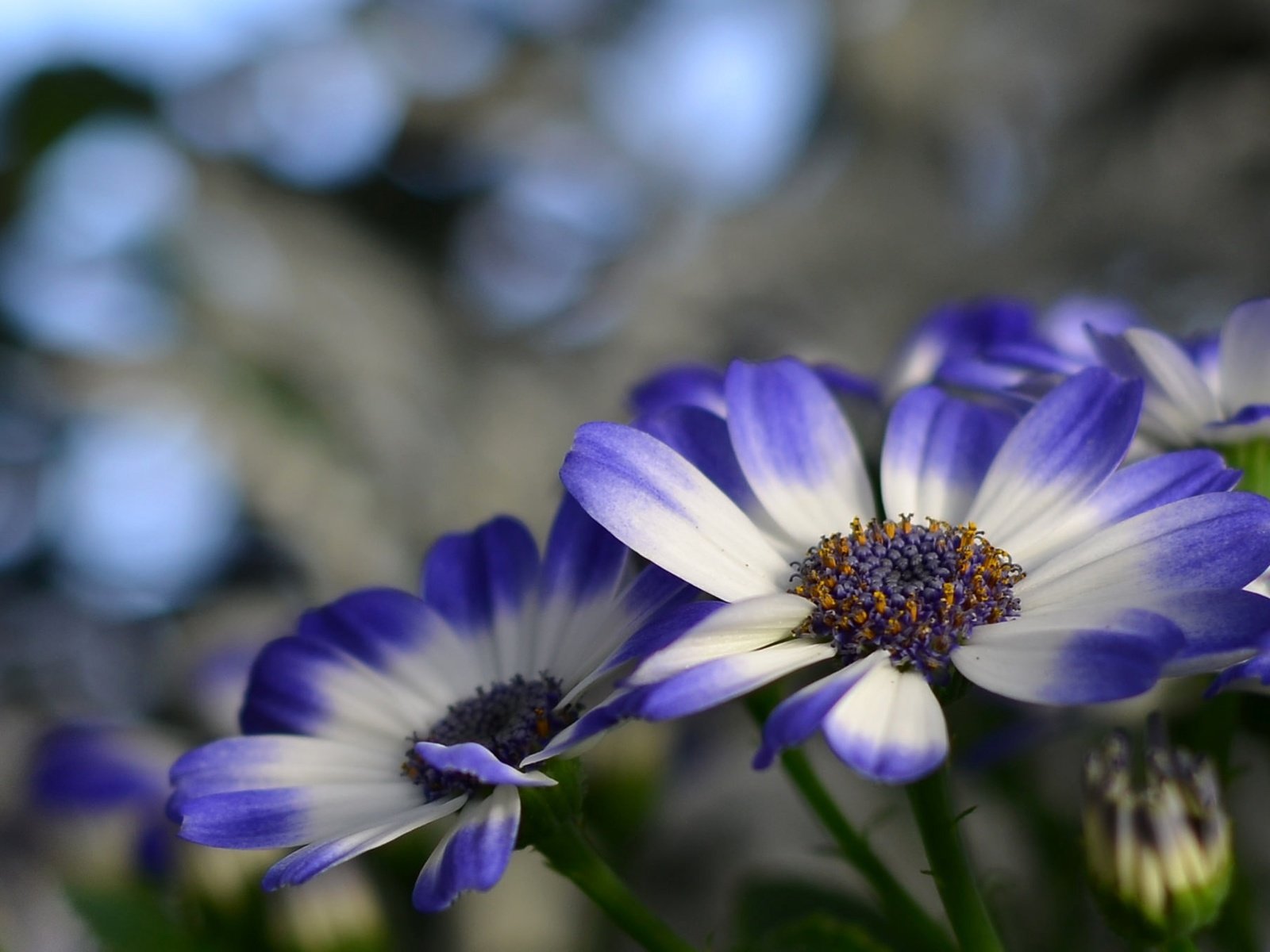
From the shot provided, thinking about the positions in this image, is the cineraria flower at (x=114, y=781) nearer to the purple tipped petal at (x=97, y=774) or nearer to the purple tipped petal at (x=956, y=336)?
the purple tipped petal at (x=97, y=774)

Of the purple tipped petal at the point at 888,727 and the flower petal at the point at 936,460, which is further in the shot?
the flower petal at the point at 936,460

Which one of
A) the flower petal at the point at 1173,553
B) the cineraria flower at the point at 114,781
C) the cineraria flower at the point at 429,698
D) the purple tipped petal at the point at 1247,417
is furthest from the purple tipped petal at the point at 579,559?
the cineraria flower at the point at 114,781

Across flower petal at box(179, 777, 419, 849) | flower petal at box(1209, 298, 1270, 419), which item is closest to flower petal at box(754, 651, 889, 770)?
flower petal at box(179, 777, 419, 849)


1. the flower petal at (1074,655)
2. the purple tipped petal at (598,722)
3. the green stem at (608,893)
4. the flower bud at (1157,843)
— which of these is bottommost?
the flower bud at (1157,843)

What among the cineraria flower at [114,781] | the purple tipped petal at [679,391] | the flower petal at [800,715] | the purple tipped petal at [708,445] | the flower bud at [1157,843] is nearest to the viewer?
the flower petal at [800,715]

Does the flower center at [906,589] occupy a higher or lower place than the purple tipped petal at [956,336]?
lower

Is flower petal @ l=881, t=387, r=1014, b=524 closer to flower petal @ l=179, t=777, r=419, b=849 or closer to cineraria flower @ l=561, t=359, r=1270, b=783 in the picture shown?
cineraria flower @ l=561, t=359, r=1270, b=783

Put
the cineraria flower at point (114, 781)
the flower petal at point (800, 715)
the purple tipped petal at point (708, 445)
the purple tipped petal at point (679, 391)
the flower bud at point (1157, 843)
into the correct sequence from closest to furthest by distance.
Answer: the flower petal at point (800, 715), the flower bud at point (1157, 843), the purple tipped petal at point (708, 445), the purple tipped petal at point (679, 391), the cineraria flower at point (114, 781)
